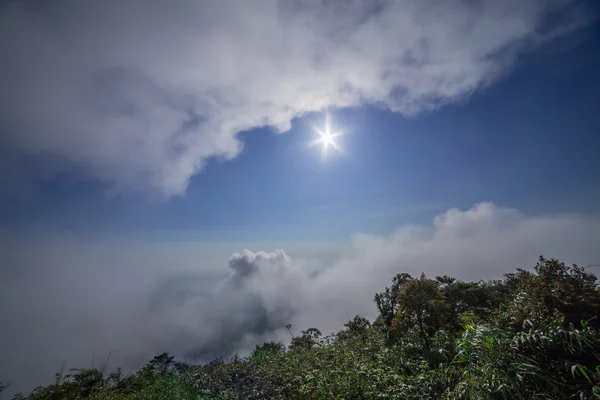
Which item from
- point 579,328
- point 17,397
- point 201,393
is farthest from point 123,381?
point 579,328

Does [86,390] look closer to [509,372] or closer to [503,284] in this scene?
[509,372]

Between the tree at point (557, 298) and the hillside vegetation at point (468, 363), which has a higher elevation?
the tree at point (557, 298)

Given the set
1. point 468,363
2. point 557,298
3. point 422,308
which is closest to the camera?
point 557,298

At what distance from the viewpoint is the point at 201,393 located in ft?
24.2

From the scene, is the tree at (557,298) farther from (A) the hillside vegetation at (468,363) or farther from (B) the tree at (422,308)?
(B) the tree at (422,308)

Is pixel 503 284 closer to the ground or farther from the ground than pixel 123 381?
farther from the ground

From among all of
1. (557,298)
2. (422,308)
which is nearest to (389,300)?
(422,308)

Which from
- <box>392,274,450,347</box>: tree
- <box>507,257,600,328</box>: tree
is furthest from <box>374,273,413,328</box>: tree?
<box>507,257,600,328</box>: tree

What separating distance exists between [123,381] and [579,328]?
16.6 m

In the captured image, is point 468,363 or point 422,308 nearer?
point 468,363

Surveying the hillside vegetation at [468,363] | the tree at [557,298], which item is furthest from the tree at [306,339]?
the tree at [557,298]

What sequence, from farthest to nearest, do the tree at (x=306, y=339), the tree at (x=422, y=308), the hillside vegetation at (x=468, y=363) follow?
the tree at (x=306, y=339)
the tree at (x=422, y=308)
the hillside vegetation at (x=468, y=363)

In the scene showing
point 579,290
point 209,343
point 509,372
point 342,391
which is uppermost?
point 579,290

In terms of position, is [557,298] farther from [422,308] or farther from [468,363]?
[422,308]
